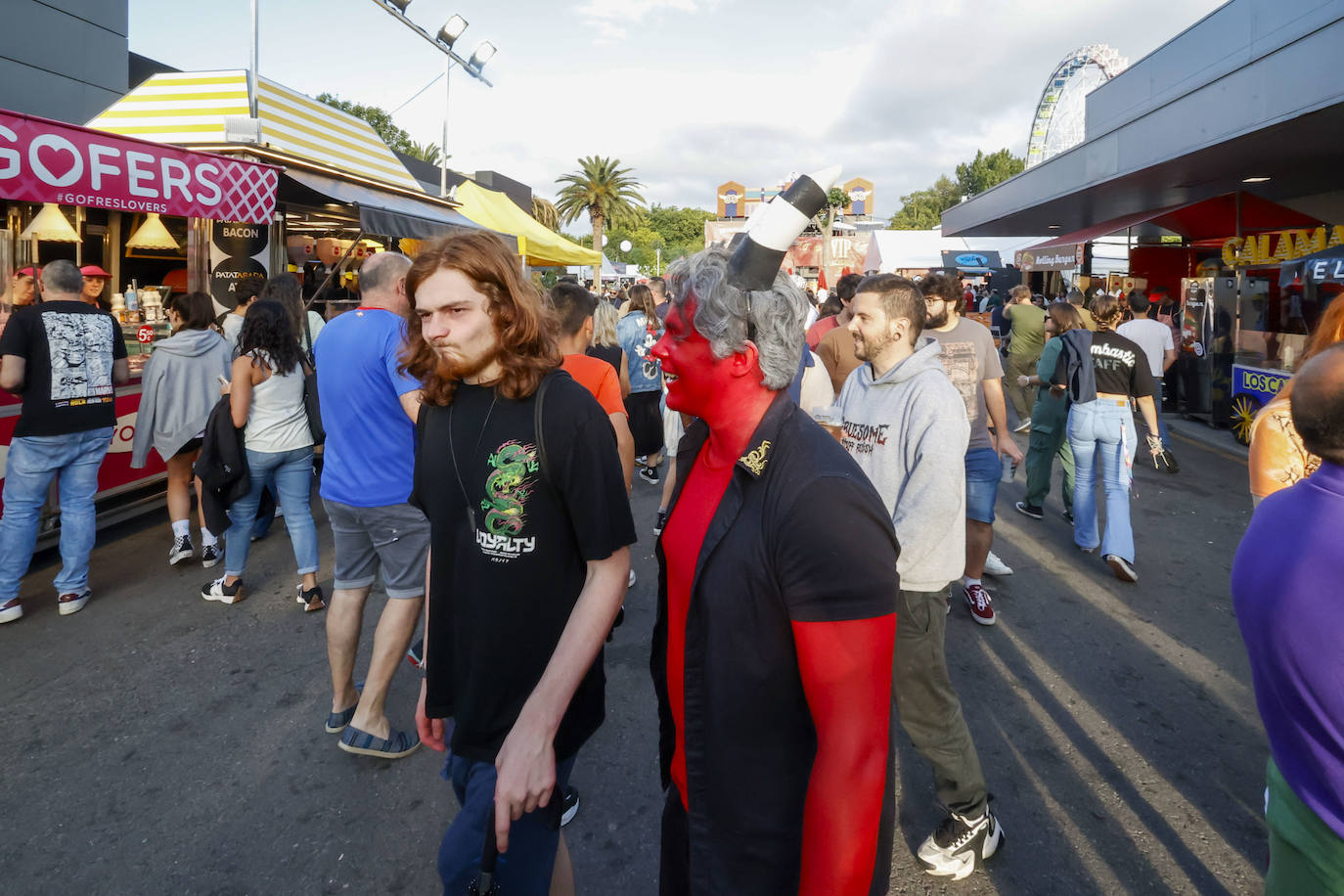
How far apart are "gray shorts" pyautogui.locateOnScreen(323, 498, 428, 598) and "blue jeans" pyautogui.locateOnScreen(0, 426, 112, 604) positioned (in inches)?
106

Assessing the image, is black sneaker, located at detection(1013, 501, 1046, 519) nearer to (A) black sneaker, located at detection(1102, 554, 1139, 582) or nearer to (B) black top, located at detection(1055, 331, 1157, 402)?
(A) black sneaker, located at detection(1102, 554, 1139, 582)

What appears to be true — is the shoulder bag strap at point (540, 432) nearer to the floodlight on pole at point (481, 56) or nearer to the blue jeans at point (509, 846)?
the blue jeans at point (509, 846)

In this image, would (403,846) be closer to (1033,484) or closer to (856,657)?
(856,657)

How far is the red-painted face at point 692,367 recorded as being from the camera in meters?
1.51

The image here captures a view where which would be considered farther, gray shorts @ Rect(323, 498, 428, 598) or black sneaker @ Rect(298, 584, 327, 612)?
black sneaker @ Rect(298, 584, 327, 612)

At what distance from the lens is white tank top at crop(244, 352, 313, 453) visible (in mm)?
4785

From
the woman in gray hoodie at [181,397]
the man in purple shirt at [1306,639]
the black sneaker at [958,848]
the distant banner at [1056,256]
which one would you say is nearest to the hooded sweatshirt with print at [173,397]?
the woman in gray hoodie at [181,397]

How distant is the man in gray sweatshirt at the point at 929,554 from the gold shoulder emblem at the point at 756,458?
1.51 meters

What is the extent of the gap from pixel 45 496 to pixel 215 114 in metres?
6.36

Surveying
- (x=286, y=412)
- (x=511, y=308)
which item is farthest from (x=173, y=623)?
(x=511, y=308)

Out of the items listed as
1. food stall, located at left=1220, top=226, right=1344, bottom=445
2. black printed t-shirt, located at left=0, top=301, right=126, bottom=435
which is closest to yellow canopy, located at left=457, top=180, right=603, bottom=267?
black printed t-shirt, located at left=0, top=301, right=126, bottom=435

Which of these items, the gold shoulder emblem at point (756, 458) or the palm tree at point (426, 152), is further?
the palm tree at point (426, 152)

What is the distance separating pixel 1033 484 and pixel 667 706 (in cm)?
653

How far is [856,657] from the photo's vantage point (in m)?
1.27
